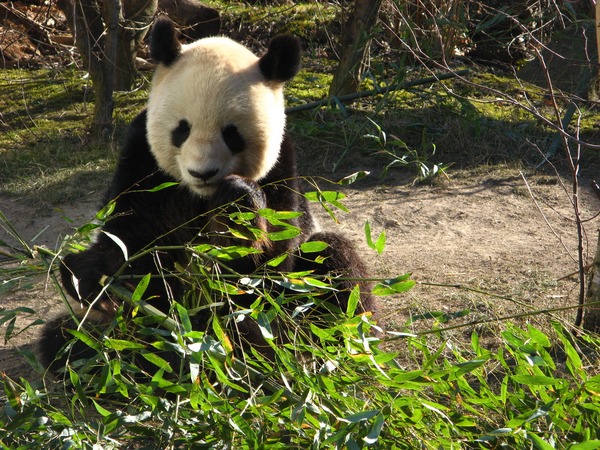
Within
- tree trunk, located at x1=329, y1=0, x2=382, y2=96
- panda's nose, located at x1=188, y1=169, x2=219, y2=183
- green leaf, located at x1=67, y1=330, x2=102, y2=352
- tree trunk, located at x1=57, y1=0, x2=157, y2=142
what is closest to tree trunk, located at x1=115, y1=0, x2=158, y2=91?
tree trunk, located at x1=57, y1=0, x2=157, y2=142

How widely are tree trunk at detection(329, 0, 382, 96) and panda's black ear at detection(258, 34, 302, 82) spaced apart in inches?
108

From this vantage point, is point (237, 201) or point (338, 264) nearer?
point (237, 201)

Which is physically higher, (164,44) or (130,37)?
(164,44)

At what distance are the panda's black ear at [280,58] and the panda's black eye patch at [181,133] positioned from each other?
0.48 metres

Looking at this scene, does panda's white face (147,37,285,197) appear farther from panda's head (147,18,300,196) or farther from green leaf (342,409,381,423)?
green leaf (342,409,381,423)

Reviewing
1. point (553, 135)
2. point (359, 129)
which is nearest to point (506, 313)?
point (359, 129)

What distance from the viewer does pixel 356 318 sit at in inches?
98.1

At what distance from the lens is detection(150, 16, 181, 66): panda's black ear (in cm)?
334

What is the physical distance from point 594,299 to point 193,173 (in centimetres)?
186

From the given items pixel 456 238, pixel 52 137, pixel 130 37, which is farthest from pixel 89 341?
pixel 130 37

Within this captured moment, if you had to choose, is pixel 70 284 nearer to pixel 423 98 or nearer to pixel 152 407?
pixel 152 407

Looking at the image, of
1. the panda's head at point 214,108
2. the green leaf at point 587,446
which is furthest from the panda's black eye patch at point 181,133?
the green leaf at point 587,446

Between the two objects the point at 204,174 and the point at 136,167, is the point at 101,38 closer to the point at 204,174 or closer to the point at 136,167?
the point at 136,167

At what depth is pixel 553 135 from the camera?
20.6ft
